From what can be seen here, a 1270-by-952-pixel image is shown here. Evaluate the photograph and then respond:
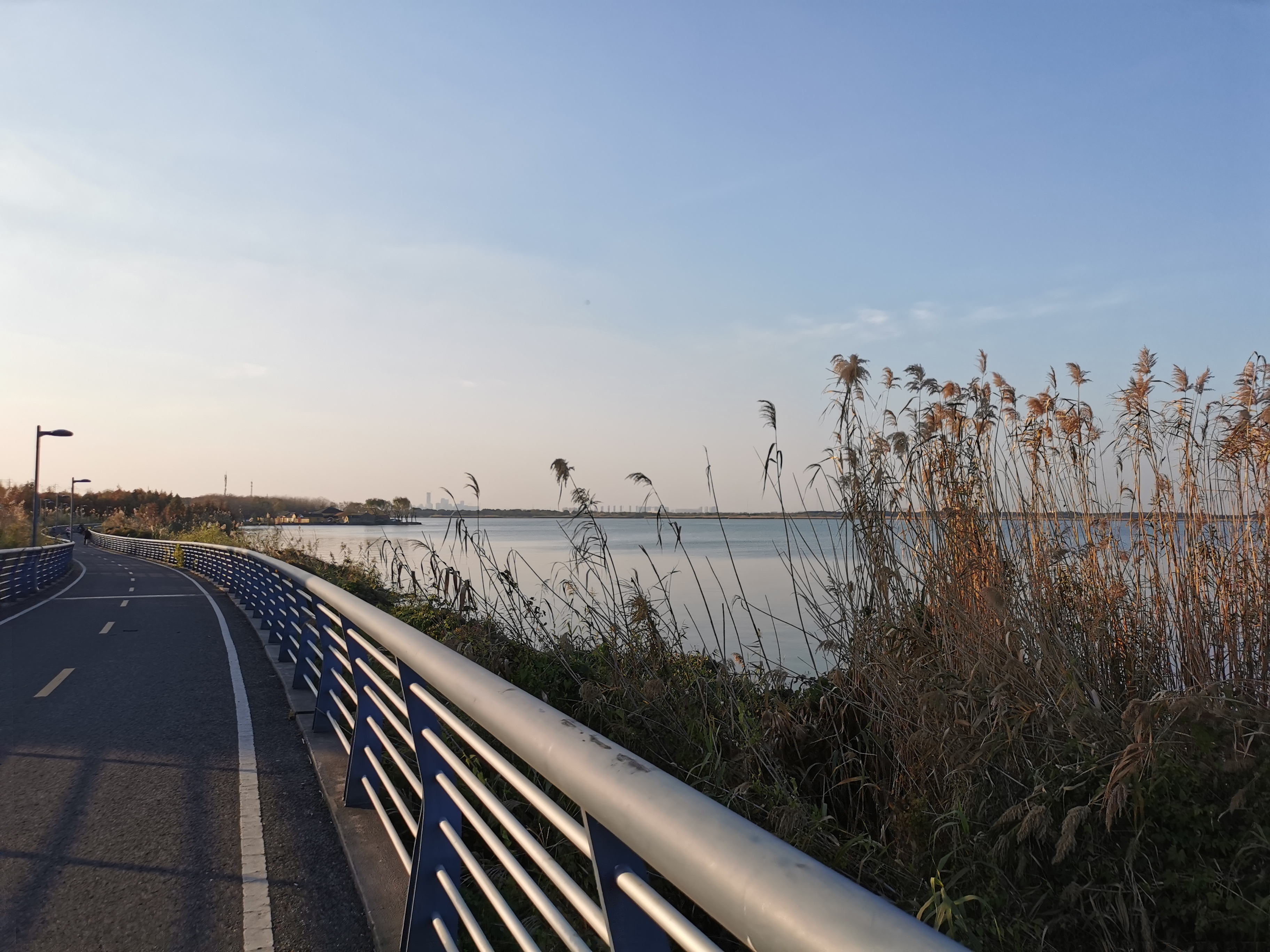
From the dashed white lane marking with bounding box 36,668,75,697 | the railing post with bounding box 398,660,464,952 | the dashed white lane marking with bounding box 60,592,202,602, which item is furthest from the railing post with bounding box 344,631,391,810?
the dashed white lane marking with bounding box 60,592,202,602

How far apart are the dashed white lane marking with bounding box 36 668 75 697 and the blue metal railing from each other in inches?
391

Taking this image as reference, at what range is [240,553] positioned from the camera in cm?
1736

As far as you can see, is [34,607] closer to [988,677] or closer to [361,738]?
[361,738]

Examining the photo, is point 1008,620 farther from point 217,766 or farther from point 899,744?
point 217,766

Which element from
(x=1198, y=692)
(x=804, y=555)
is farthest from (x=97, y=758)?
(x=1198, y=692)

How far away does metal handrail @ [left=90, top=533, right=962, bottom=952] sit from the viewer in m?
1.08

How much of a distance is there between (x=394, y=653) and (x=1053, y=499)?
4579 millimetres

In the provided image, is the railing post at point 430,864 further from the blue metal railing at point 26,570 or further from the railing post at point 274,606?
the blue metal railing at point 26,570

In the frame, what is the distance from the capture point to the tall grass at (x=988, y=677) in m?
3.12

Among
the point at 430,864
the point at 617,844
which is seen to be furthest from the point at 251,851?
the point at 617,844

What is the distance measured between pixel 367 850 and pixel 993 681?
3136 millimetres

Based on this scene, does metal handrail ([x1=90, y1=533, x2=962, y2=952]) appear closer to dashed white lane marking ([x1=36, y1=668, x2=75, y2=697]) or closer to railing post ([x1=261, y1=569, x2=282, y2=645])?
dashed white lane marking ([x1=36, y1=668, x2=75, y2=697])

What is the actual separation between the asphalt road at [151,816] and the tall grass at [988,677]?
5.61 feet

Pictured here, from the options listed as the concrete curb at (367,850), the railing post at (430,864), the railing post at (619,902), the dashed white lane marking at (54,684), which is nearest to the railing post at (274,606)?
the dashed white lane marking at (54,684)
